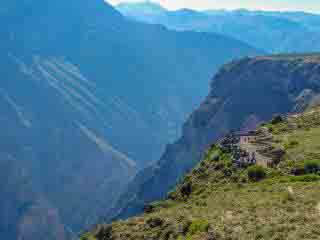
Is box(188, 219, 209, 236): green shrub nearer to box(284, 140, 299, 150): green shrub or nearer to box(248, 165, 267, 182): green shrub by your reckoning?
box(248, 165, 267, 182): green shrub

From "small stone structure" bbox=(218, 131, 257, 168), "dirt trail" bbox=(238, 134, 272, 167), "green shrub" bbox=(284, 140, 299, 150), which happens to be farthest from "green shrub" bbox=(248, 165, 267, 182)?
"green shrub" bbox=(284, 140, 299, 150)

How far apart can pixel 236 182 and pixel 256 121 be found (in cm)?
13346

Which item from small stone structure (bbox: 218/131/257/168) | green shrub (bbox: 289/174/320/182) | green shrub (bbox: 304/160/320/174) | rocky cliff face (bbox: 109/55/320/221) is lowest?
rocky cliff face (bbox: 109/55/320/221)

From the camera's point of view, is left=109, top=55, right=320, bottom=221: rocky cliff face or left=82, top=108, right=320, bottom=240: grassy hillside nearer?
left=82, top=108, right=320, bottom=240: grassy hillside

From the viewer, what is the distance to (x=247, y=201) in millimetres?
35062

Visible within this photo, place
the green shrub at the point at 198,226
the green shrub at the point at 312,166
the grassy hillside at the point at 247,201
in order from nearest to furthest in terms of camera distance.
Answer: the grassy hillside at the point at 247,201 → the green shrub at the point at 198,226 → the green shrub at the point at 312,166

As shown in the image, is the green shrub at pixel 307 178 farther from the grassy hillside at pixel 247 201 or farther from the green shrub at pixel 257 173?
the green shrub at pixel 257 173

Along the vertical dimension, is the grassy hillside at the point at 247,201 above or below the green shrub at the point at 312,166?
below

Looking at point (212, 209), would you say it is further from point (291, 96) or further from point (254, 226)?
point (291, 96)

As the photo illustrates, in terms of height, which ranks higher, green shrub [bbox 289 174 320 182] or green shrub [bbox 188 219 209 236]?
green shrub [bbox 289 174 320 182]

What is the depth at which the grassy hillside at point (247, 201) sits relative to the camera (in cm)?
2922

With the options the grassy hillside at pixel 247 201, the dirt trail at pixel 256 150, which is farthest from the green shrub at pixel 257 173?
the dirt trail at pixel 256 150

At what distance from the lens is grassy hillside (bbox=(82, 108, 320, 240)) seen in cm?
2922

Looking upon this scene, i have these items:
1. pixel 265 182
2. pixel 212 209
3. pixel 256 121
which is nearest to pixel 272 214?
pixel 212 209
